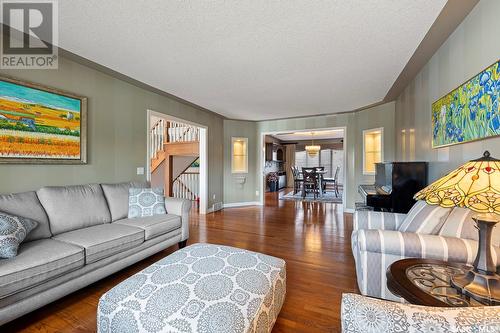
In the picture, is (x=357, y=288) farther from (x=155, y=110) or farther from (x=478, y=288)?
(x=155, y=110)

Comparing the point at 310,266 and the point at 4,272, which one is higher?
the point at 4,272

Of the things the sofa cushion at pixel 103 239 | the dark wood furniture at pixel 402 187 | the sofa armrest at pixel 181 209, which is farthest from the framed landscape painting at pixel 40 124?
the dark wood furniture at pixel 402 187

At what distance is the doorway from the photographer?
204 inches

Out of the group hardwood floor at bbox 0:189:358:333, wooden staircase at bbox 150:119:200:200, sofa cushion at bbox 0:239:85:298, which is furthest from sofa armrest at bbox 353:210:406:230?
wooden staircase at bbox 150:119:200:200

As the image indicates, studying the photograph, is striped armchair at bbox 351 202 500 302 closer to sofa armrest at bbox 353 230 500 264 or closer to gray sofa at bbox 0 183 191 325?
sofa armrest at bbox 353 230 500 264

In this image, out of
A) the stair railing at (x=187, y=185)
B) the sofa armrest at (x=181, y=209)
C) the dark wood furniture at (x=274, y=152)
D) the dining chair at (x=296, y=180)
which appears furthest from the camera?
the dark wood furniture at (x=274, y=152)

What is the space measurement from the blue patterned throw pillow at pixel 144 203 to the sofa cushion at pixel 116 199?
60mm

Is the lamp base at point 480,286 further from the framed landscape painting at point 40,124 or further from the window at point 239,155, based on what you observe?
the window at point 239,155

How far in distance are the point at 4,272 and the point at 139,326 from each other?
3.41 feet

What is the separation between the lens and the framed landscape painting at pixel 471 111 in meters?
1.53

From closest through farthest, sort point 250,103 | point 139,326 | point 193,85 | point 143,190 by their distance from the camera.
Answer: point 139,326, point 143,190, point 193,85, point 250,103

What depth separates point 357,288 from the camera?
82.0 inches

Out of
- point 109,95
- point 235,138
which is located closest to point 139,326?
point 109,95

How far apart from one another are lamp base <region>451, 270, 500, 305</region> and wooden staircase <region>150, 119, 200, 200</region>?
5.36 metres
